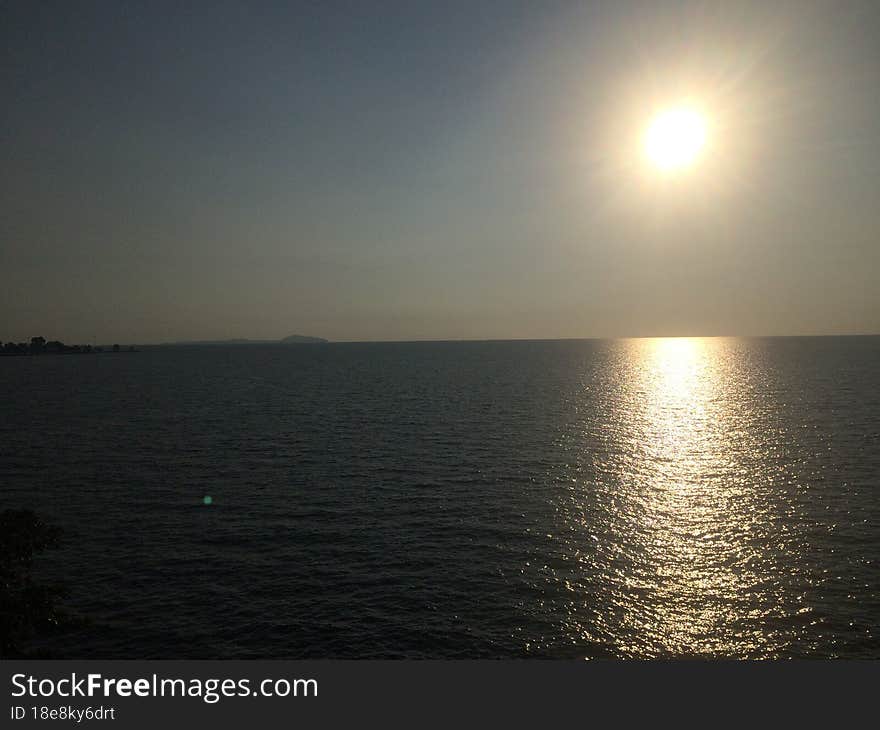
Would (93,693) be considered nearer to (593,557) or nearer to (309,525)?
(309,525)

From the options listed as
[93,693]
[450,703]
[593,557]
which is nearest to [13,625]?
[93,693]

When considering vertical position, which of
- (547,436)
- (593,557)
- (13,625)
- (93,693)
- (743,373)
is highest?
(743,373)

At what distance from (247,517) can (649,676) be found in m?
39.2

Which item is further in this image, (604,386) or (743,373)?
(743,373)

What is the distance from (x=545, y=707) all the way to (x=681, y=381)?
183625mm

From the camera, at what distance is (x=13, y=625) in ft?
70.7

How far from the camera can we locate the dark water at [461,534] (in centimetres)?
3008

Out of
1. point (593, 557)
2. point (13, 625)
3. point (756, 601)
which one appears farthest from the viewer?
point (593, 557)

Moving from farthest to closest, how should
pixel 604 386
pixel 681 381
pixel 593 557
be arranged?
1. pixel 681 381
2. pixel 604 386
3. pixel 593 557

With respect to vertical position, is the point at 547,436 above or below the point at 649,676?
above

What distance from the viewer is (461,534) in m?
43.5

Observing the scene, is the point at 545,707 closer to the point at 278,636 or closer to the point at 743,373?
the point at 278,636

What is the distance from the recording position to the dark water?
3008cm

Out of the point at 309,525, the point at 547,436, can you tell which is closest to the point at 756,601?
the point at 309,525
